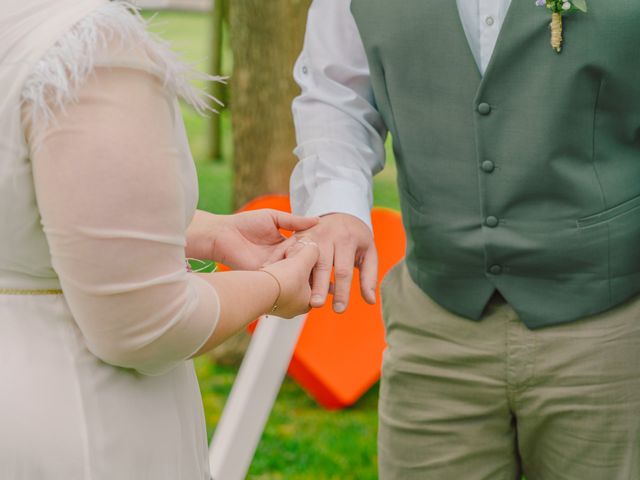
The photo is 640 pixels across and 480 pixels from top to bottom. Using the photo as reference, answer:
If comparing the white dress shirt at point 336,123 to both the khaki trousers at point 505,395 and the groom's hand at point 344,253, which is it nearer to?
the groom's hand at point 344,253

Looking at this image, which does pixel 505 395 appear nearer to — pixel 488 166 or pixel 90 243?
pixel 488 166

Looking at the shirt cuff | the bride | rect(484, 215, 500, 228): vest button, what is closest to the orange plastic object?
the shirt cuff

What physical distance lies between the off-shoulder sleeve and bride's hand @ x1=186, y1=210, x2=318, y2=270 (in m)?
0.49

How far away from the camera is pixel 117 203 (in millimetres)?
1228

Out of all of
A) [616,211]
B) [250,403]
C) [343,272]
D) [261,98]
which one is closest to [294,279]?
[343,272]

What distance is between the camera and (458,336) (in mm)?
2127

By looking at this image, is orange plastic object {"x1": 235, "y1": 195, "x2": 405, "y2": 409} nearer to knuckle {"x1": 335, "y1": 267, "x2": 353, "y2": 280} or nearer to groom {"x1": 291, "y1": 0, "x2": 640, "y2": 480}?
groom {"x1": 291, "y1": 0, "x2": 640, "y2": 480}

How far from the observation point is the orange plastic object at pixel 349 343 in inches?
168

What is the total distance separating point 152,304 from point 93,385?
187mm

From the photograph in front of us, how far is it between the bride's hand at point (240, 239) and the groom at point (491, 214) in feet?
0.33

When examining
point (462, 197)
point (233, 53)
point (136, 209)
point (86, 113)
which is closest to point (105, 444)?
point (136, 209)

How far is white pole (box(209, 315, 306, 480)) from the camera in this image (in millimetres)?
2449

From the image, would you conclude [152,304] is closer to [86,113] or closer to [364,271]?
[86,113]

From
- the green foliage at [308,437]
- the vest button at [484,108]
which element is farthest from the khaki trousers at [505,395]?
the green foliage at [308,437]
